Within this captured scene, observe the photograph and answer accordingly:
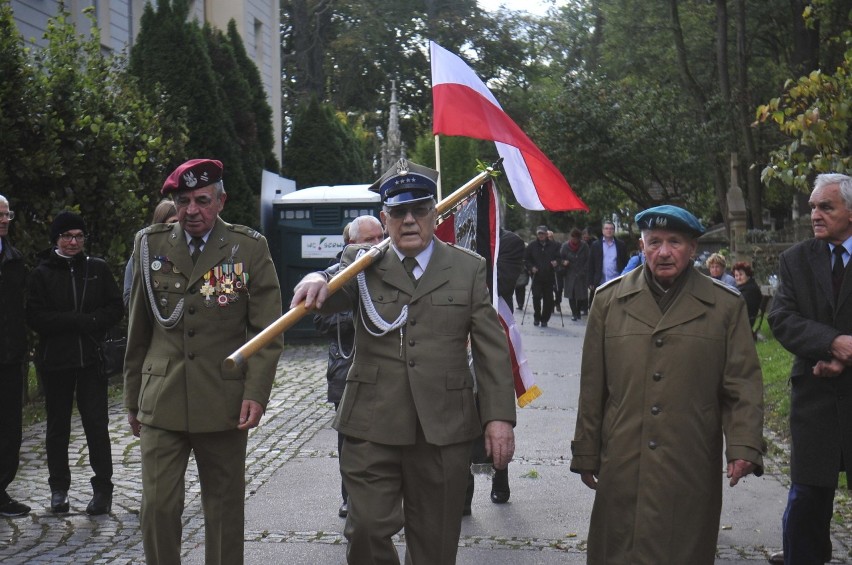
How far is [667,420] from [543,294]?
60.0 feet

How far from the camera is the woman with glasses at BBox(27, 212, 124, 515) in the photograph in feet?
25.6

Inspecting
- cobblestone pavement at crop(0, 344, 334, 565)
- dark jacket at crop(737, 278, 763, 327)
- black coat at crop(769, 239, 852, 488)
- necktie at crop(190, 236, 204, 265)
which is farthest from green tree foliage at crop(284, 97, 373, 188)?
necktie at crop(190, 236, 204, 265)

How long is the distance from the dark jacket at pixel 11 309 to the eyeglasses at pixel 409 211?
3.91 m

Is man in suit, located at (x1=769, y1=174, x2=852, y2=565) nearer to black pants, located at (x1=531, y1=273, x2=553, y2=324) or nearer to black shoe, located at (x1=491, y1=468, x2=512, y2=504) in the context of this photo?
black shoe, located at (x1=491, y1=468, x2=512, y2=504)

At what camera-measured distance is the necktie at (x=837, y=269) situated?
230 inches

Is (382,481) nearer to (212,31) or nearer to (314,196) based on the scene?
(314,196)

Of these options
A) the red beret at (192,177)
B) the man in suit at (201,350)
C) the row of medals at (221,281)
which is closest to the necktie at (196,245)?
the man in suit at (201,350)

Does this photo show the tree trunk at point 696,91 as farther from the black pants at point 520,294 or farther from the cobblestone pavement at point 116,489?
the cobblestone pavement at point 116,489

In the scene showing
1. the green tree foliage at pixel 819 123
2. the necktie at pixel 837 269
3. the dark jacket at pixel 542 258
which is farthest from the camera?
the dark jacket at pixel 542 258

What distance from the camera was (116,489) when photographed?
8453 millimetres

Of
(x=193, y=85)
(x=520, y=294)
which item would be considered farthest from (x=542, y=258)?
(x=193, y=85)

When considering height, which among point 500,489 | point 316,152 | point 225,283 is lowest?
point 500,489

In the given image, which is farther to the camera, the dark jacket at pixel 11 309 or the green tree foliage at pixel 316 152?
the green tree foliage at pixel 316 152

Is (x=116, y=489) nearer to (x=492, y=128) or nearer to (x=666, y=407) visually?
(x=492, y=128)
